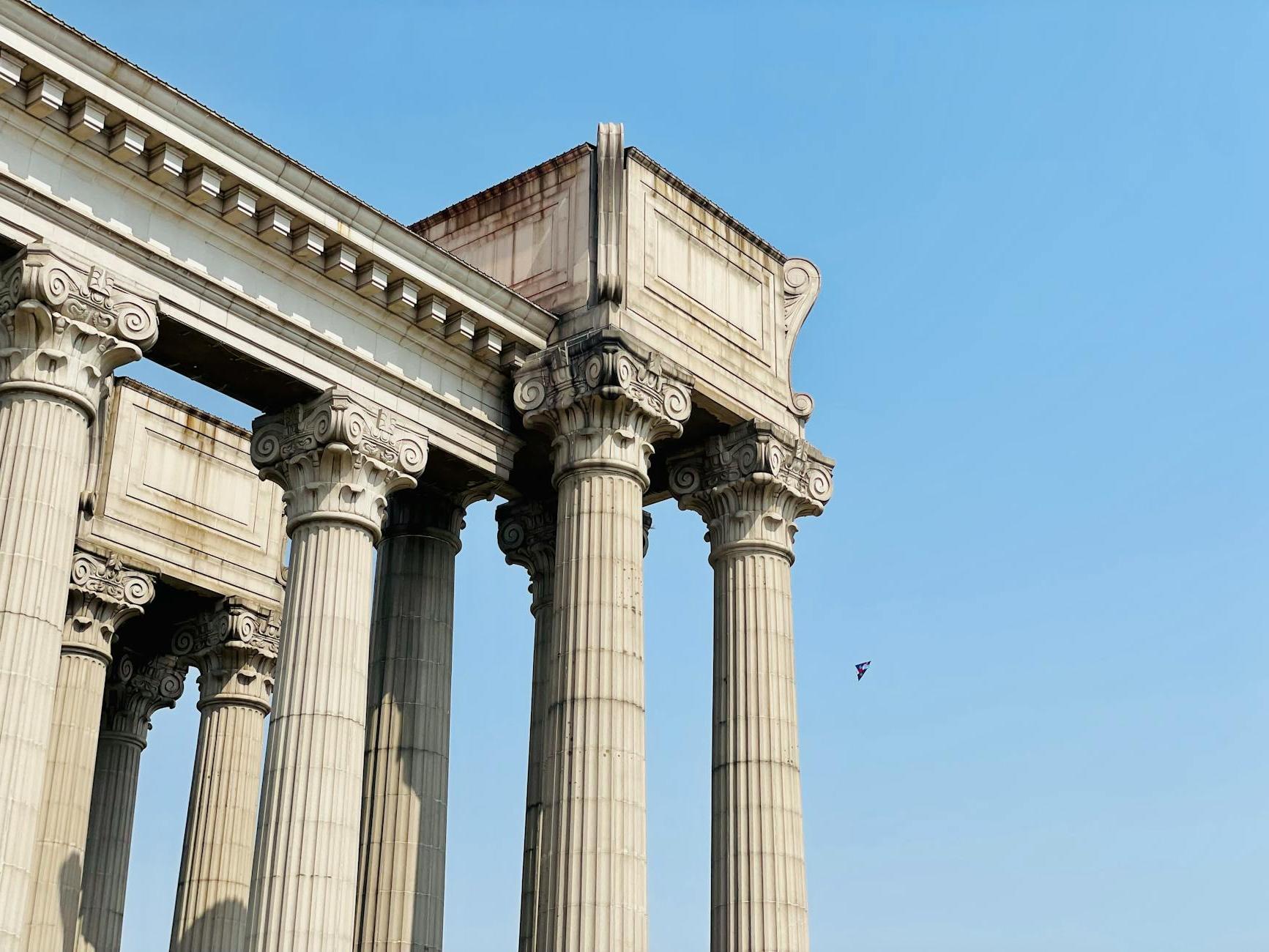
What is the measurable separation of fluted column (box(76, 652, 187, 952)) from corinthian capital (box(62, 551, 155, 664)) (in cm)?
498

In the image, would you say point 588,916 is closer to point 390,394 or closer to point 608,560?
point 608,560

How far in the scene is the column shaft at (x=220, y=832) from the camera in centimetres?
5166

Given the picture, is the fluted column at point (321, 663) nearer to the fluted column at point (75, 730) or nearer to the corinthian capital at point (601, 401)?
the corinthian capital at point (601, 401)

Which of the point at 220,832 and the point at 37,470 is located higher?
the point at 37,470

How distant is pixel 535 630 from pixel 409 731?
195 inches

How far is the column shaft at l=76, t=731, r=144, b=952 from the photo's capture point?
54406mm

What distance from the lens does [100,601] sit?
51.9 metres

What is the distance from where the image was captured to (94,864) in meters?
55.0

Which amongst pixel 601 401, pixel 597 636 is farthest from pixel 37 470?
pixel 601 401

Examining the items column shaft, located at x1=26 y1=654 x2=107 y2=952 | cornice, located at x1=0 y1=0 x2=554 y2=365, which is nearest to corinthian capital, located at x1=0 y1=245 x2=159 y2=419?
cornice, located at x1=0 y1=0 x2=554 y2=365

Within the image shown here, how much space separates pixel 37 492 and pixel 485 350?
1260 centimetres

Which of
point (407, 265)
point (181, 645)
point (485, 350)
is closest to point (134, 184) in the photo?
point (407, 265)

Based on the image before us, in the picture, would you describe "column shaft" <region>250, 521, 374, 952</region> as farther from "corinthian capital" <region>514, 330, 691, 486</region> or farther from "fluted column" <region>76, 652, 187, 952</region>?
"fluted column" <region>76, 652, 187, 952</region>

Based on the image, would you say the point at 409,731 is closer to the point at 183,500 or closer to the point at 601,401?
the point at 601,401
